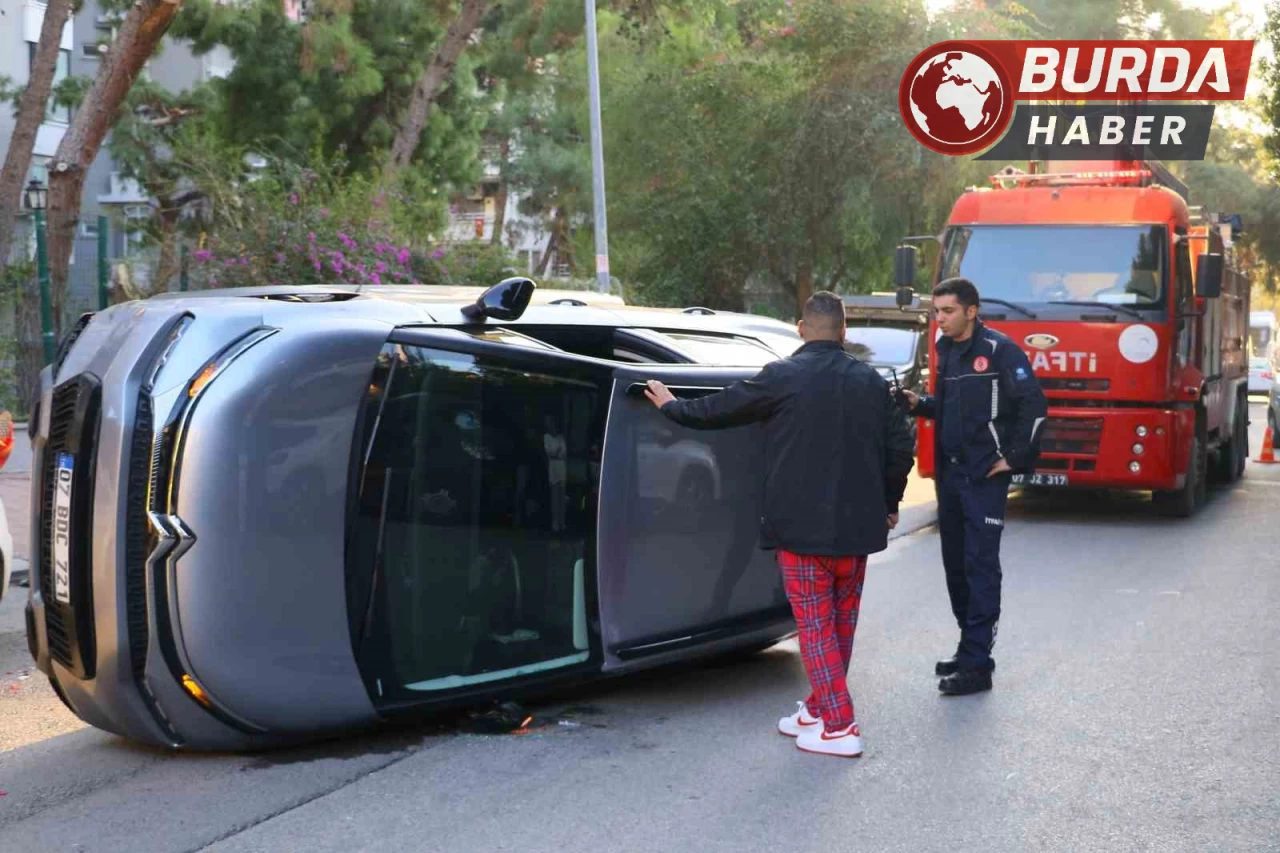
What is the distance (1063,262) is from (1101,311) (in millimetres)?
556

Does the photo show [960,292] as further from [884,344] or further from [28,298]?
[884,344]

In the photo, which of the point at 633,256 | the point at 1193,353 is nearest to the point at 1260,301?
the point at 633,256

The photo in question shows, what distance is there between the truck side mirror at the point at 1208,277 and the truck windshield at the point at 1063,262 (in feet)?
1.41

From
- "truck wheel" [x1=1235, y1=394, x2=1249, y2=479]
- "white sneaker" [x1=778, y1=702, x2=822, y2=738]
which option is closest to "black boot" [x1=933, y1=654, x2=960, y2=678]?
"white sneaker" [x1=778, y1=702, x2=822, y2=738]

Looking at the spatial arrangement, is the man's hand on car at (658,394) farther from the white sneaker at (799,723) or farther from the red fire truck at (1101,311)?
the red fire truck at (1101,311)

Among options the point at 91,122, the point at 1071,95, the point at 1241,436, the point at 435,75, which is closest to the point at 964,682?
the point at 91,122

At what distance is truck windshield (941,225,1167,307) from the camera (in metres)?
13.6

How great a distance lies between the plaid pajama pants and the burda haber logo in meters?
10.6

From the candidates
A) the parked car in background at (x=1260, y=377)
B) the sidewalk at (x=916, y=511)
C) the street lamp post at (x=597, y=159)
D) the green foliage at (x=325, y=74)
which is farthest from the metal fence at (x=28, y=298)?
the parked car in background at (x=1260, y=377)

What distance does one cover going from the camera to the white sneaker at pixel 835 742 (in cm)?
595

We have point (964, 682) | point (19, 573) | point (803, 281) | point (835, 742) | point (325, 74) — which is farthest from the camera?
point (803, 281)

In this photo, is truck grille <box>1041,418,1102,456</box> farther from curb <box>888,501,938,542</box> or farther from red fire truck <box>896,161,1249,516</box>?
curb <box>888,501,938,542</box>

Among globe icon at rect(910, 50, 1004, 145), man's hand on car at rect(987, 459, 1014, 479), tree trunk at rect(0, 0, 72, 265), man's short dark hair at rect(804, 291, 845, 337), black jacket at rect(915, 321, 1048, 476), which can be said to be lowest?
Answer: man's hand on car at rect(987, 459, 1014, 479)

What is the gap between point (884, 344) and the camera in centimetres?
2077
